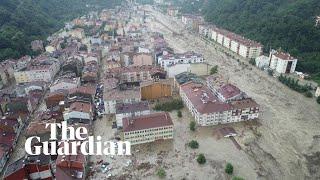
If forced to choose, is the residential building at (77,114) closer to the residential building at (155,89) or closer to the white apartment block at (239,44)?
the residential building at (155,89)

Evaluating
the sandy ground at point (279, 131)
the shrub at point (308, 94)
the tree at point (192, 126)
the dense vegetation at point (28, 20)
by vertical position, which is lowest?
the sandy ground at point (279, 131)

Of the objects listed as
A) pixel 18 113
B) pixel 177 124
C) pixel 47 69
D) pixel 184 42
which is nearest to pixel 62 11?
pixel 184 42

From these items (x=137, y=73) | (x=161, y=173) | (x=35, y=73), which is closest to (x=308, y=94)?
(x=137, y=73)

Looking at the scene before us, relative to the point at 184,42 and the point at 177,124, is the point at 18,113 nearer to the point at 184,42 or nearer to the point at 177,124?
the point at 177,124

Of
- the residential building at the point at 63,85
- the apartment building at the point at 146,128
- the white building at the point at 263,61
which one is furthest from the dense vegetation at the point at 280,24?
the residential building at the point at 63,85

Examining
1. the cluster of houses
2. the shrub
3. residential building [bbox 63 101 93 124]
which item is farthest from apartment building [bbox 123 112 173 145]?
the shrub

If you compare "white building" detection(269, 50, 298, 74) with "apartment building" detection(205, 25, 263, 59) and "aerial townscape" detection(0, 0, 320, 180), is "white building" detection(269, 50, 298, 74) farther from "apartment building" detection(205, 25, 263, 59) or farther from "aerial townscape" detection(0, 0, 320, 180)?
"apartment building" detection(205, 25, 263, 59)
